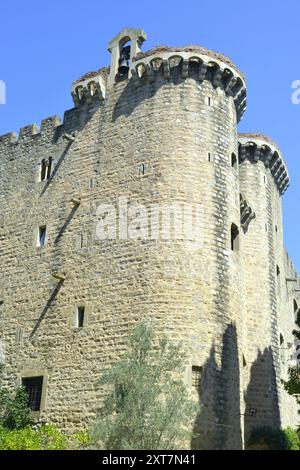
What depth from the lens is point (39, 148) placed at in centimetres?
2389

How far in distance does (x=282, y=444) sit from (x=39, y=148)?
14.0 metres

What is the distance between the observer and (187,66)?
2073 cm

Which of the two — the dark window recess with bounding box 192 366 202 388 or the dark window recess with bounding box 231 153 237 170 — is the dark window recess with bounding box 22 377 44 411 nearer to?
the dark window recess with bounding box 192 366 202 388

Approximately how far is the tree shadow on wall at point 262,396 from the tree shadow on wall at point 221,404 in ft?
9.25

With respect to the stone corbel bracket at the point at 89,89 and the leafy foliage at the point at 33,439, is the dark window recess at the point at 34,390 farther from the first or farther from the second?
the stone corbel bracket at the point at 89,89

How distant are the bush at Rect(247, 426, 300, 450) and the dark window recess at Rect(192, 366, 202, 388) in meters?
4.06

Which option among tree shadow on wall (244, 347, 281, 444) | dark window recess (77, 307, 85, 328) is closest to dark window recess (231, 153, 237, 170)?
tree shadow on wall (244, 347, 281, 444)

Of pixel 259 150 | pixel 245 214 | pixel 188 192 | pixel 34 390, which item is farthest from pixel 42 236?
pixel 259 150

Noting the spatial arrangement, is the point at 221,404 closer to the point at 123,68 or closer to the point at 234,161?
the point at 234,161

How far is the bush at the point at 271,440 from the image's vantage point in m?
19.3

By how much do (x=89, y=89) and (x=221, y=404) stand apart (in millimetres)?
12394

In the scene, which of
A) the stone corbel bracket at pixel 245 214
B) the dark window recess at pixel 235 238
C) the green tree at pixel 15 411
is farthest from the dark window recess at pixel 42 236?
the stone corbel bracket at pixel 245 214
